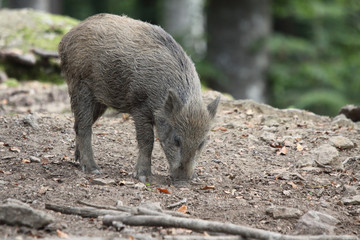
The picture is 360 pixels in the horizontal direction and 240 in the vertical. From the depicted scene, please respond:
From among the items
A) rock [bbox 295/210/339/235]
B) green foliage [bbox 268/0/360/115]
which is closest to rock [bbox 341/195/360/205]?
rock [bbox 295/210/339/235]

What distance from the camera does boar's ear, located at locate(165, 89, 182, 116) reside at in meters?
5.89

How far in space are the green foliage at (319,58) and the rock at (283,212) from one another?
9662 mm

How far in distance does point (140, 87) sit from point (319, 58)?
11407 mm

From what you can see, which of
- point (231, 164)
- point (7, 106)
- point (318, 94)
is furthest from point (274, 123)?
point (318, 94)

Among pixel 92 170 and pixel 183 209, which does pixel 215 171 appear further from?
pixel 183 209

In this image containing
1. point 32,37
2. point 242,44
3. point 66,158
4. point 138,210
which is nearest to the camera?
point 138,210

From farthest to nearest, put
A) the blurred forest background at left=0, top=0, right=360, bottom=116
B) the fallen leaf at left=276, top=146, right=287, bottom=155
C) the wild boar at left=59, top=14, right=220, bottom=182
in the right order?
1. the blurred forest background at left=0, top=0, right=360, bottom=116
2. the fallen leaf at left=276, top=146, right=287, bottom=155
3. the wild boar at left=59, top=14, right=220, bottom=182

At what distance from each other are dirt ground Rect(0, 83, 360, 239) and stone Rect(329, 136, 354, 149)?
2.0 inches

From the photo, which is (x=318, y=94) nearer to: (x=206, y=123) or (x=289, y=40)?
(x=289, y=40)

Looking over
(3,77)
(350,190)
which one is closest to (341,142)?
(350,190)

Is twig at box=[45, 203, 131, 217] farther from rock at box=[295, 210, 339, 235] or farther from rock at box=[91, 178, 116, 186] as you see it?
rock at box=[295, 210, 339, 235]

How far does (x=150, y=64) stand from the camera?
20.5 feet

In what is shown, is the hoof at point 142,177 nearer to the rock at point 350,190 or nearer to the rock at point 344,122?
the rock at point 350,190

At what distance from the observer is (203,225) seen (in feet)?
13.9
